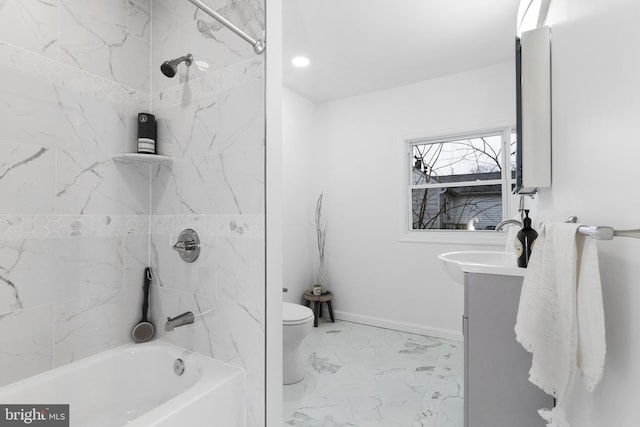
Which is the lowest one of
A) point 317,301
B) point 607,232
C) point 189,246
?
point 317,301

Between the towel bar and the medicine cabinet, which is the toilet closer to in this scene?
the medicine cabinet

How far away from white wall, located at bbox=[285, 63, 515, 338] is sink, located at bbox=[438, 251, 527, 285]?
105 centimetres

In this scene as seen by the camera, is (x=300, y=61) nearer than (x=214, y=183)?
No

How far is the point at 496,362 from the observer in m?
1.42

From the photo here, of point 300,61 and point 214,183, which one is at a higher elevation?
point 300,61

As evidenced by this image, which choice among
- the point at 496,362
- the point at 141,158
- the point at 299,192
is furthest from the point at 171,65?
the point at 299,192

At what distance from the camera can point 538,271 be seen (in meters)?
0.94

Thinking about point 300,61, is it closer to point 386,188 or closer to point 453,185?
point 386,188

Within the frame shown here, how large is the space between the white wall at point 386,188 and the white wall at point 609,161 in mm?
2047

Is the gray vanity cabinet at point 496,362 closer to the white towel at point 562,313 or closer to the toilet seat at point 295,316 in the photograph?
the white towel at point 562,313

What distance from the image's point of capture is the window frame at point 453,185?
290cm

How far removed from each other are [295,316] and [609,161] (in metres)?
1.87

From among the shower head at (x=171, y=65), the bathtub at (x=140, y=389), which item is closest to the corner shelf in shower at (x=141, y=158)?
the shower head at (x=171, y=65)

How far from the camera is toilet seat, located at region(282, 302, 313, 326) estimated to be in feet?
6.96
